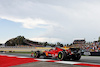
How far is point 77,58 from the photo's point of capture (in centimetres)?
1094

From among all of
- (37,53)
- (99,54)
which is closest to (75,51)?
(37,53)

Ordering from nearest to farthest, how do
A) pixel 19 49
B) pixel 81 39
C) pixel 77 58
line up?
pixel 77 58, pixel 19 49, pixel 81 39

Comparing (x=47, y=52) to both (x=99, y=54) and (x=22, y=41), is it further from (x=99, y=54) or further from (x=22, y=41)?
(x=22, y=41)

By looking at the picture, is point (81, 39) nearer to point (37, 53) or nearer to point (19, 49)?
point (19, 49)

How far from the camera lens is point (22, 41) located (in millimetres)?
88312

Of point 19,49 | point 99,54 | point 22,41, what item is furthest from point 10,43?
point 99,54

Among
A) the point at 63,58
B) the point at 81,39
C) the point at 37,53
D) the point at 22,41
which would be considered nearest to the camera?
the point at 63,58

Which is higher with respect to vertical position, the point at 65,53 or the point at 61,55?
the point at 65,53

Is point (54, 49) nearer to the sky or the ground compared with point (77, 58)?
nearer to the sky

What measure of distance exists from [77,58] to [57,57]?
1.80m

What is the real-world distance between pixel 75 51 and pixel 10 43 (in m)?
84.0

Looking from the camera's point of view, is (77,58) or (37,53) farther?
(37,53)

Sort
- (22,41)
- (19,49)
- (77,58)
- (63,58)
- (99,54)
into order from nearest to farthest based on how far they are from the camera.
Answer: (63,58)
(77,58)
(99,54)
(19,49)
(22,41)

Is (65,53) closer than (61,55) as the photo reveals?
Yes
